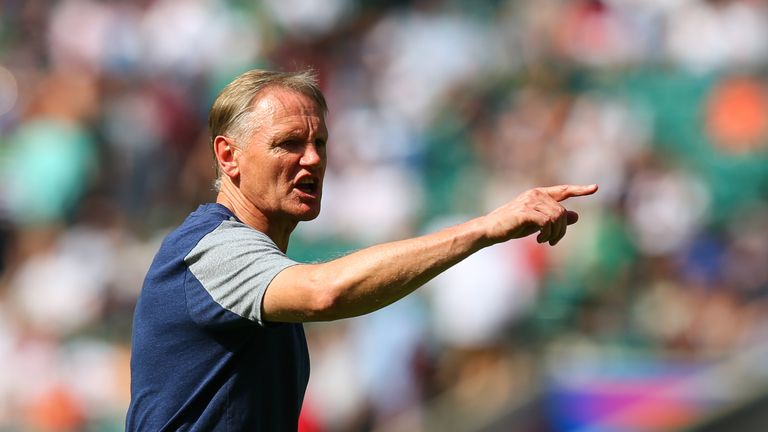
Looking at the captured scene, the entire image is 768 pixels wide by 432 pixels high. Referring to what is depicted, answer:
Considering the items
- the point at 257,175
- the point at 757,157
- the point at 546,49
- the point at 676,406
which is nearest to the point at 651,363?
the point at 676,406

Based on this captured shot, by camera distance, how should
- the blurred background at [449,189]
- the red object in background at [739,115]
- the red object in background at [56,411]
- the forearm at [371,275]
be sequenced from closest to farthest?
the forearm at [371,275] → the blurred background at [449,189] → the red object in background at [739,115] → the red object in background at [56,411]

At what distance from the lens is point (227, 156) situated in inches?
147

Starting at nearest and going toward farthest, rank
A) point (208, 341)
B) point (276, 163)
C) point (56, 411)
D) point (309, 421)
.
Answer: point (208, 341), point (276, 163), point (309, 421), point (56, 411)

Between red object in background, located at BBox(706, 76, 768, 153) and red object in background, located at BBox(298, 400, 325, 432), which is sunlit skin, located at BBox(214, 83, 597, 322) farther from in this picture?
red object in background, located at BBox(706, 76, 768, 153)

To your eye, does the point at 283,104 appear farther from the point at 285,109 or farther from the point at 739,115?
the point at 739,115

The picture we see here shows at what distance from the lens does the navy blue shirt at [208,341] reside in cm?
324

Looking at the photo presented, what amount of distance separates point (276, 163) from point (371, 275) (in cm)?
74

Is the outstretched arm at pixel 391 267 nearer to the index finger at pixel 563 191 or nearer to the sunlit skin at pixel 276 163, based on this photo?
the index finger at pixel 563 191

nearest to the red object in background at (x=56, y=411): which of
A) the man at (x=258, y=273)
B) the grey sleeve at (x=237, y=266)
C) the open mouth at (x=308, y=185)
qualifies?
the man at (x=258, y=273)

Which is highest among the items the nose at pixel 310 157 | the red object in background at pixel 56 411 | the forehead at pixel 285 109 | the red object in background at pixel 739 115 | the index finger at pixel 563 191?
the red object in background at pixel 739 115

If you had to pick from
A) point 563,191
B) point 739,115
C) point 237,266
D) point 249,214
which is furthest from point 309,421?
point 563,191

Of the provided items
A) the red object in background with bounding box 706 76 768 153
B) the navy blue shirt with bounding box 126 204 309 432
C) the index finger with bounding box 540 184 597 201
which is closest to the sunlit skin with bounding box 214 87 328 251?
the navy blue shirt with bounding box 126 204 309 432

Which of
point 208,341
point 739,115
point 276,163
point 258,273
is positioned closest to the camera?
point 258,273

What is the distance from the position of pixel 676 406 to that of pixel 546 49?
392cm
